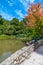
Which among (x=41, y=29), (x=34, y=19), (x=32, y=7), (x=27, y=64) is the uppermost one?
(x=32, y=7)

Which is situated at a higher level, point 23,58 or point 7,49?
point 23,58

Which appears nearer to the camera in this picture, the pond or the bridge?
the bridge

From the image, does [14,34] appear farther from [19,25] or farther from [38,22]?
[38,22]

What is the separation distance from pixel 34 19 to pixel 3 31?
27.4 meters

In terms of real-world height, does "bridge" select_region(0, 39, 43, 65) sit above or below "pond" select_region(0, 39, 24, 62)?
above

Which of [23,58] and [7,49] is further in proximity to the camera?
[7,49]

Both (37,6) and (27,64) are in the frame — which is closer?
(27,64)

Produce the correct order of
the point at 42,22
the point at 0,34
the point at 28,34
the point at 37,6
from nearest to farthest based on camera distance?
the point at 42,22
the point at 37,6
the point at 28,34
the point at 0,34

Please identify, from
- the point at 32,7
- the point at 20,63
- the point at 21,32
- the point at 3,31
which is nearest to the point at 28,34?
the point at 21,32

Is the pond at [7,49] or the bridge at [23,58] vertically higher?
the bridge at [23,58]

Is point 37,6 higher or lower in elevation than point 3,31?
higher

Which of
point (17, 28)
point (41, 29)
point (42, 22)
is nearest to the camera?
point (42, 22)

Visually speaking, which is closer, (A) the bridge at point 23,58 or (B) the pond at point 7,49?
(A) the bridge at point 23,58

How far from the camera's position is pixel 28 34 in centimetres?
3478
